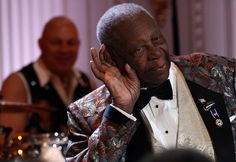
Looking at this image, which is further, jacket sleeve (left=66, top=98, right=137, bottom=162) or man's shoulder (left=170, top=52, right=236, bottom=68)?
man's shoulder (left=170, top=52, right=236, bottom=68)

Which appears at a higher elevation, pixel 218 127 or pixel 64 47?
pixel 218 127

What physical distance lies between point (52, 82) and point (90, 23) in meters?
1.09

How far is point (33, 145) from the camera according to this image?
4.02 metres

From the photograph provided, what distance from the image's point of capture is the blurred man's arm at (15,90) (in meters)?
4.81

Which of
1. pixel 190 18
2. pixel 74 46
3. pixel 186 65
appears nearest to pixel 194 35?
pixel 190 18

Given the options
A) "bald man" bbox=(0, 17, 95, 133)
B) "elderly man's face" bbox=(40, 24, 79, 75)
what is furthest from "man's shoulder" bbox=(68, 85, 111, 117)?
"elderly man's face" bbox=(40, 24, 79, 75)

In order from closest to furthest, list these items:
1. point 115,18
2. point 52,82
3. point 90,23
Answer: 1. point 115,18
2. point 52,82
3. point 90,23

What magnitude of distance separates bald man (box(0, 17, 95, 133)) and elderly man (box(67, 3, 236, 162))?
215cm

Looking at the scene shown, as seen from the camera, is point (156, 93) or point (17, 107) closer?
point (156, 93)

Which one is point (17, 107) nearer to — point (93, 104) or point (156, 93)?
point (93, 104)

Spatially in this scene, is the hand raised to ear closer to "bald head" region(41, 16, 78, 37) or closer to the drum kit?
the drum kit

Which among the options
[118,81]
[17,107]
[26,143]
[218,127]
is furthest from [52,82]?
[218,127]

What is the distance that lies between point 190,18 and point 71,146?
10.5 ft

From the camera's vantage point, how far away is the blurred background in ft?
17.9
